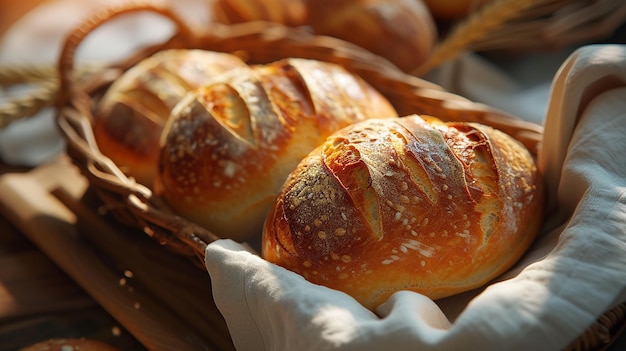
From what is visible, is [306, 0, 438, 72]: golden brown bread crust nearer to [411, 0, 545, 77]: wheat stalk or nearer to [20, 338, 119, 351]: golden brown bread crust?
[411, 0, 545, 77]: wheat stalk

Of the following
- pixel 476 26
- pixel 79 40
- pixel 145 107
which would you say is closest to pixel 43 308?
pixel 145 107

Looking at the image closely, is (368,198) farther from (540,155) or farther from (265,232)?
(540,155)

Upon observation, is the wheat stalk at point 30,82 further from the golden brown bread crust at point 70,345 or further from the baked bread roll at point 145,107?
the golden brown bread crust at point 70,345

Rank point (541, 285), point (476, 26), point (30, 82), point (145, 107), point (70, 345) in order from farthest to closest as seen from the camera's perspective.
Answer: point (30, 82) → point (476, 26) → point (145, 107) → point (70, 345) → point (541, 285)

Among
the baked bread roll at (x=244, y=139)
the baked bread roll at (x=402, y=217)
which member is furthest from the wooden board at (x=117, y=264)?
the baked bread roll at (x=402, y=217)

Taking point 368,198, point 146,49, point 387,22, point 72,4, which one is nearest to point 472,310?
point 368,198

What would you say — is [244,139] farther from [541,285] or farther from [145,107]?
[541,285]
